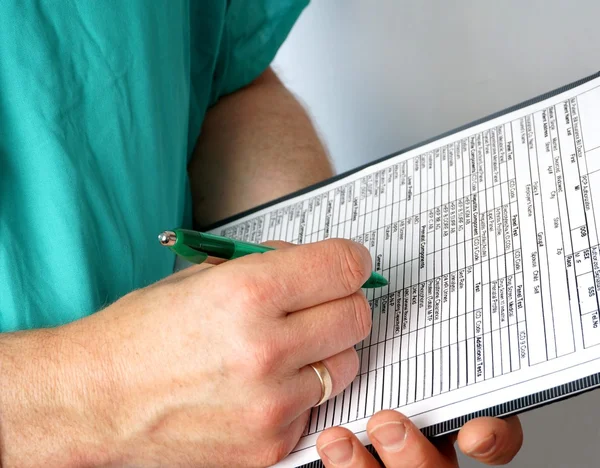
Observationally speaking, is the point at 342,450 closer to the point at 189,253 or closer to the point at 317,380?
the point at 317,380

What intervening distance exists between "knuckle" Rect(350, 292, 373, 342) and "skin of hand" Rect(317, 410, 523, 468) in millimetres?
58

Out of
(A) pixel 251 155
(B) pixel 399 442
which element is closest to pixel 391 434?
(B) pixel 399 442

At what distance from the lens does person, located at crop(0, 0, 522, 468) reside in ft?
1.36

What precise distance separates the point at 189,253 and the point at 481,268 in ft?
0.61

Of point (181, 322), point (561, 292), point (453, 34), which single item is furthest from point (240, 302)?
point (453, 34)

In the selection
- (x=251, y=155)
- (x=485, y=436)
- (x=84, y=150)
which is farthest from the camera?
(x=251, y=155)

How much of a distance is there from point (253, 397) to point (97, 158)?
0.80 feet

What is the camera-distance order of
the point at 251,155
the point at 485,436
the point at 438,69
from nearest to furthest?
the point at 485,436, the point at 251,155, the point at 438,69

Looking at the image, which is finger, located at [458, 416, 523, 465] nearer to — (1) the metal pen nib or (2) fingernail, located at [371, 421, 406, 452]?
(2) fingernail, located at [371, 421, 406, 452]

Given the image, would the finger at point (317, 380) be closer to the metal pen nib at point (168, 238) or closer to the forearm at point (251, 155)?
the metal pen nib at point (168, 238)

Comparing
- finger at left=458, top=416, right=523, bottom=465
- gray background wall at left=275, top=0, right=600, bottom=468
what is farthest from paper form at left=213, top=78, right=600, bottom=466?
gray background wall at left=275, top=0, right=600, bottom=468

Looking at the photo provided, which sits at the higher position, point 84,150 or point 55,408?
point 84,150

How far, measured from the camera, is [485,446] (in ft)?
1.25

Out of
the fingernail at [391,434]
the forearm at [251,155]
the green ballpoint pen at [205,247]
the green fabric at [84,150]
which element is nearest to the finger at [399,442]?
the fingernail at [391,434]
